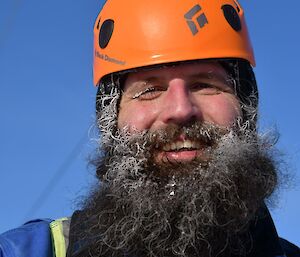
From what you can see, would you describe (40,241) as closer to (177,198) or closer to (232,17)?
(177,198)

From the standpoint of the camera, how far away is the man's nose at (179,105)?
2.99 metres

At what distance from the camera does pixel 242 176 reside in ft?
9.80

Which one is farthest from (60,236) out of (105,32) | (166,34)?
(105,32)

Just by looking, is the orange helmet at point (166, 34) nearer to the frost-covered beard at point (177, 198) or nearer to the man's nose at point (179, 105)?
the man's nose at point (179, 105)

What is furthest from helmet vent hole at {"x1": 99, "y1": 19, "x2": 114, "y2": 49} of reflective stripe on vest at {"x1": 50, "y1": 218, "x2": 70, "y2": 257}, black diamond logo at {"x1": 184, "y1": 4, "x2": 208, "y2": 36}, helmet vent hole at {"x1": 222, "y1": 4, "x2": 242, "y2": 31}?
reflective stripe on vest at {"x1": 50, "y1": 218, "x2": 70, "y2": 257}

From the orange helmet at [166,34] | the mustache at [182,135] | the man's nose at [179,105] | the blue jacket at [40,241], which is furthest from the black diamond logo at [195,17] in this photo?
the blue jacket at [40,241]

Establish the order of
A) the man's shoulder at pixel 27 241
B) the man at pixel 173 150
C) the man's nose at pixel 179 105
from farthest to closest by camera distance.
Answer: the man's nose at pixel 179 105 → the man at pixel 173 150 → the man's shoulder at pixel 27 241

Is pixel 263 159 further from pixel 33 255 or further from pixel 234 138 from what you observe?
pixel 33 255

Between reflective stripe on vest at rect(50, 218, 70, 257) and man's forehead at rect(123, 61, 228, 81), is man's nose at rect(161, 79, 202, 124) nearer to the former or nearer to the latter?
man's forehead at rect(123, 61, 228, 81)

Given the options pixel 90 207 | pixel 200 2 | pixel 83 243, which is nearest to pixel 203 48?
pixel 200 2

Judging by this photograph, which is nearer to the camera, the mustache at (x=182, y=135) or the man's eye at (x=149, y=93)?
the mustache at (x=182, y=135)

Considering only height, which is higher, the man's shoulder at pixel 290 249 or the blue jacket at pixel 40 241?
the blue jacket at pixel 40 241

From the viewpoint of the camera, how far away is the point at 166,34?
3.41 metres

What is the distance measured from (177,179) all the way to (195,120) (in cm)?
35
